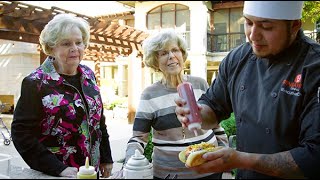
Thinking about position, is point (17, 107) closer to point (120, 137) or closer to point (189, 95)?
point (189, 95)

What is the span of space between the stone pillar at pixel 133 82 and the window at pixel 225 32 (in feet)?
12.2

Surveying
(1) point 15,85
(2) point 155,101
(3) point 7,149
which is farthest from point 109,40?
(2) point 155,101

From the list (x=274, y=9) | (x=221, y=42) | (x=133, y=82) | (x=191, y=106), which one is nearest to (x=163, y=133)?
(x=191, y=106)

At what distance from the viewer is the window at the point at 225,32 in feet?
44.4

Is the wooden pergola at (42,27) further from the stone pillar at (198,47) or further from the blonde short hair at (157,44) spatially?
the stone pillar at (198,47)

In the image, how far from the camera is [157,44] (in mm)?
2420

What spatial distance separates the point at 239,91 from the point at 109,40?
27.2 ft

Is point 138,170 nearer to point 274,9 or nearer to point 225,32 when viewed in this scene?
point 274,9

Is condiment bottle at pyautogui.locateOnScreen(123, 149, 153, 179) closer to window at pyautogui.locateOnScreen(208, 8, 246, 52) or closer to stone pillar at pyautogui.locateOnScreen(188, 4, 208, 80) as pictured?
stone pillar at pyautogui.locateOnScreen(188, 4, 208, 80)

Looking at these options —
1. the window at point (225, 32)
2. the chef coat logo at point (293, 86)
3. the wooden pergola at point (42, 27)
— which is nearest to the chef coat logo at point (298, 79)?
the chef coat logo at point (293, 86)

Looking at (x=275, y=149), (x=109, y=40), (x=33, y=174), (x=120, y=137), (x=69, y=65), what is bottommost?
(x=120, y=137)

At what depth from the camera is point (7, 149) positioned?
7242 millimetres

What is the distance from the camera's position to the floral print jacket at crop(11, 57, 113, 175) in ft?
5.98

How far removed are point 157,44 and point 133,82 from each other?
387 inches
